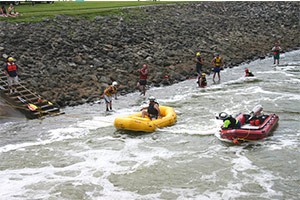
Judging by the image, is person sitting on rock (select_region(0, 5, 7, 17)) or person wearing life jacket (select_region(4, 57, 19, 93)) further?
person sitting on rock (select_region(0, 5, 7, 17))

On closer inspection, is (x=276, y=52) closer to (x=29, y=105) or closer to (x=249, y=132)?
(x=249, y=132)

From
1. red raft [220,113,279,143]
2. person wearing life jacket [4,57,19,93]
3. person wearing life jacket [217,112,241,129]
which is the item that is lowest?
red raft [220,113,279,143]

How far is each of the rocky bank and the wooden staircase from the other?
2.53ft

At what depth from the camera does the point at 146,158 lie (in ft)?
46.8

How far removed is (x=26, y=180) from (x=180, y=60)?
60.1 feet

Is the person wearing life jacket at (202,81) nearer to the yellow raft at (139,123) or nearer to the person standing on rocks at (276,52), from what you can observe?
the yellow raft at (139,123)

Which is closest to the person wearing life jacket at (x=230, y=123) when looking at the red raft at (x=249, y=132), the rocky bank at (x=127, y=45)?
the red raft at (x=249, y=132)

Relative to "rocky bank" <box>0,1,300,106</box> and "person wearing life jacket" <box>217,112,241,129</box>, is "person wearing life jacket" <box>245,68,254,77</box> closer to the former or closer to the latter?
"rocky bank" <box>0,1,300,106</box>

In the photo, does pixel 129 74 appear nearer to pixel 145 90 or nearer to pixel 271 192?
pixel 145 90

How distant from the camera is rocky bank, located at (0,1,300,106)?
75.0 ft

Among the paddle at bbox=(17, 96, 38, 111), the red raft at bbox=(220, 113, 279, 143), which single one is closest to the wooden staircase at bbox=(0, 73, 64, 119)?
the paddle at bbox=(17, 96, 38, 111)

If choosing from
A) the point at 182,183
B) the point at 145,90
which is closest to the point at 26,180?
the point at 182,183

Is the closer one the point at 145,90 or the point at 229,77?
the point at 145,90

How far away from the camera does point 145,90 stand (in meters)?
23.6
